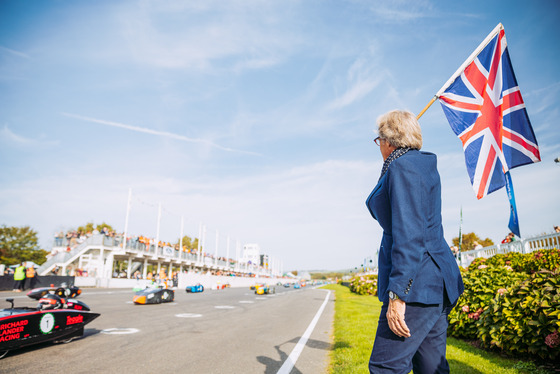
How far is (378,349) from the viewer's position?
7.05 feet

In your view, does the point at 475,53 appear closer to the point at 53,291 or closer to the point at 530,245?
the point at 530,245

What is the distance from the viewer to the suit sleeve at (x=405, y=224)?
2042 mm

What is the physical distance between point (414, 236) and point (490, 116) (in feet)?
17.2

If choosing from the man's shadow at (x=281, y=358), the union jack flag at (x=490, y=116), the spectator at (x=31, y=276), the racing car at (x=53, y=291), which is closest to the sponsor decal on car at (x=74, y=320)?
the man's shadow at (x=281, y=358)

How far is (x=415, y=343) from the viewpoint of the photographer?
209 cm

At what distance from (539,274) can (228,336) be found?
6.15 meters

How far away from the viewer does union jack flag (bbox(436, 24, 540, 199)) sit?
5.98 meters

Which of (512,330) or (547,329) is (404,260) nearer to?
(547,329)

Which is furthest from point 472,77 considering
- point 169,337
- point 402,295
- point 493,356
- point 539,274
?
point 169,337

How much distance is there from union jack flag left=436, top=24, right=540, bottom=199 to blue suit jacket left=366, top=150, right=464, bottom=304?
13.8ft

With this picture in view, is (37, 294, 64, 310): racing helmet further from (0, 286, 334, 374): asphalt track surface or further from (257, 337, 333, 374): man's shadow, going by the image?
(257, 337, 333, 374): man's shadow

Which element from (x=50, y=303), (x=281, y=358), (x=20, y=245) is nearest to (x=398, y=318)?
(x=281, y=358)

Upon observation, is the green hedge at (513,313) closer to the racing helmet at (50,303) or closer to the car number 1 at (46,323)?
the car number 1 at (46,323)

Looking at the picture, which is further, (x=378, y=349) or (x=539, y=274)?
(x=539, y=274)
